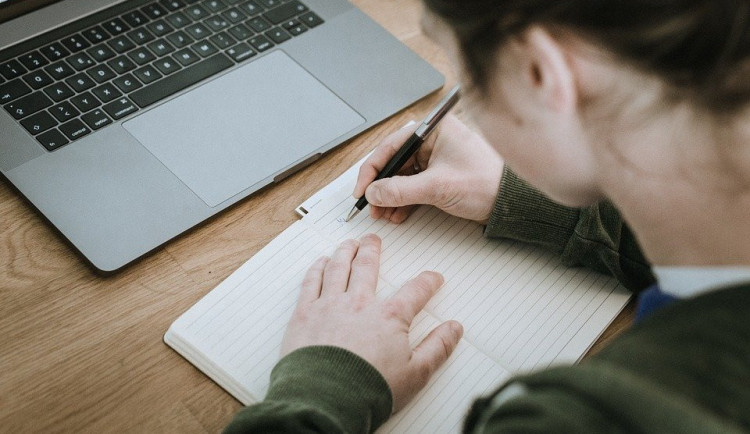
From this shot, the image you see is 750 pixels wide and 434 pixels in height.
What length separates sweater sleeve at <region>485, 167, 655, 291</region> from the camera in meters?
0.71

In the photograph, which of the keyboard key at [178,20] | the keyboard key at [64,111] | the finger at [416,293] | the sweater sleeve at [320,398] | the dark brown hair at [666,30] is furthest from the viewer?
the keyboard key at [178,20]

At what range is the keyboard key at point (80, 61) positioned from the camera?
807 mm

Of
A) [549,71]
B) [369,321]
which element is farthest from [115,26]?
[549,71]

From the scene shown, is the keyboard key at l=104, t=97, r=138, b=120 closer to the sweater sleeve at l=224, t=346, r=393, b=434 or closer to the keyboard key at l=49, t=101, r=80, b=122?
the keyboard key at l=49, t=101, r=80, b=122

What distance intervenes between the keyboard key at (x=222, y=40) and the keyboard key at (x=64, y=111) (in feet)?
0.58

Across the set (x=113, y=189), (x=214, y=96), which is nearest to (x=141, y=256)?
(x=113, y=189)

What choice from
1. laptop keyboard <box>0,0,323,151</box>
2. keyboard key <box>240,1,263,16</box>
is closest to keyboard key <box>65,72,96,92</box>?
laptop keyboard <box>0,0,323,151</box>

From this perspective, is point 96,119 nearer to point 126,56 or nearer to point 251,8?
point 126,56

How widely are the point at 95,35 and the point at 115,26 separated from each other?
0.08 feet

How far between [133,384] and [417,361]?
237 mm

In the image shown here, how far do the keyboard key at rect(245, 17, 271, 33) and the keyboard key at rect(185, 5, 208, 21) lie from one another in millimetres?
52

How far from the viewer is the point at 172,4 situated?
0.89 metres

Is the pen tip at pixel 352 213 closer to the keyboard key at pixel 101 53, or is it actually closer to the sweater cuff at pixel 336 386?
the sweater cuff at pixel 336 386

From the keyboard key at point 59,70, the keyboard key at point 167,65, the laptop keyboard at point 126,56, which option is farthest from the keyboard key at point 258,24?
the keyboard key at point 59,70
